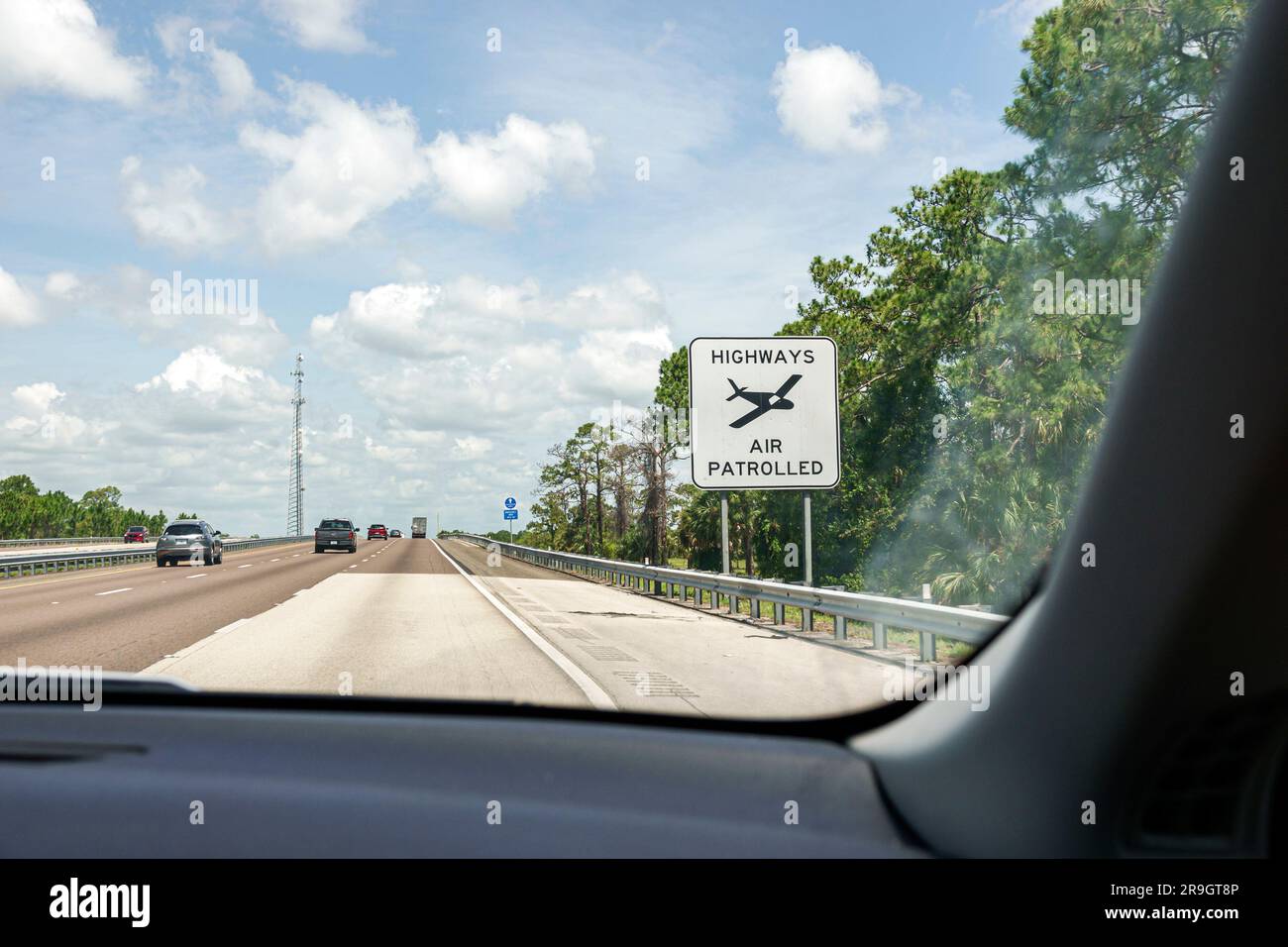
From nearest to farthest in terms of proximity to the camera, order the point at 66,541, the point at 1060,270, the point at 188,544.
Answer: the point at 1060,270 → the point at 188,544 → the point at 66,541

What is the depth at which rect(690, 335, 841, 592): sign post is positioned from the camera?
1706cm

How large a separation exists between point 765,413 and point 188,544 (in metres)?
33.3

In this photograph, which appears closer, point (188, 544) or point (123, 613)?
point (123, 613)

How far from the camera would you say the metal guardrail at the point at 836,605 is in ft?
17.9

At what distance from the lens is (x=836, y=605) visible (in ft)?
36.0

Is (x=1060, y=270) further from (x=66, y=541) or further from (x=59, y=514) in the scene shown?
(x=59, y=514)

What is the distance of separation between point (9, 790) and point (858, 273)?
4635cm

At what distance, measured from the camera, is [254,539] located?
269 feet

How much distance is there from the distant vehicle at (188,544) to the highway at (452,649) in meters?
20.4

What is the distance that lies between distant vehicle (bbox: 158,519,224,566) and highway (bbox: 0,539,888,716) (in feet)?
66.9

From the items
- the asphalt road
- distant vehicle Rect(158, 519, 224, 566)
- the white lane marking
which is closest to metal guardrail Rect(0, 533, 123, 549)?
distant vehicle Rect(158, 519, 224, 566)

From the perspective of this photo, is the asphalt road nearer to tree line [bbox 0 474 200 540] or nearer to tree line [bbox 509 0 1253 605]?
tree line [bbox 509 0 1253 605]

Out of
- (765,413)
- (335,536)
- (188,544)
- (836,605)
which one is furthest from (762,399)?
(335,536)
